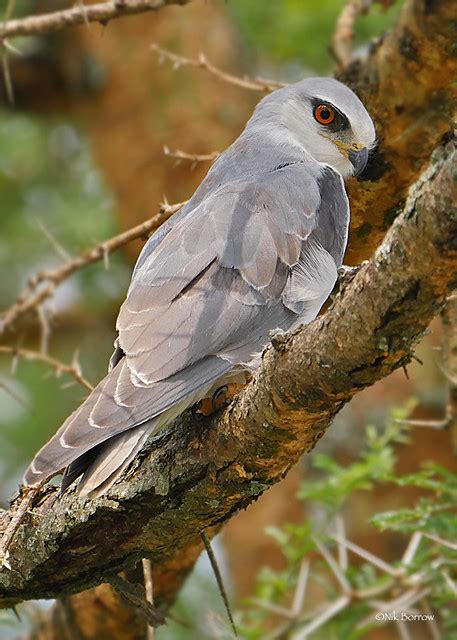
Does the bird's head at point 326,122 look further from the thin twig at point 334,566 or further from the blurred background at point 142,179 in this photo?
the blurred background at point 142,179

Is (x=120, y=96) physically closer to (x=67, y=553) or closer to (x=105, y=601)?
(x=105, y=601)

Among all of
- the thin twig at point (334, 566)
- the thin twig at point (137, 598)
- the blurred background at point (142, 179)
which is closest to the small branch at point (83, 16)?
the thin twig at point (137, 598)

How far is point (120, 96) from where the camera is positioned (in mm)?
7695

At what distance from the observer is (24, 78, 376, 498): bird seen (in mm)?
2775

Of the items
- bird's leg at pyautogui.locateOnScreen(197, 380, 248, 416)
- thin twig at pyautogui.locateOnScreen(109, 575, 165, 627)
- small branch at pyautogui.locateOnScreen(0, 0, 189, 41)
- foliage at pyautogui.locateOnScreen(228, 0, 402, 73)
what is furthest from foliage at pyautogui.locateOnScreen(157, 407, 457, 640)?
foliage at pyautogui.locateOnScreen(228, 0, 402, 73)

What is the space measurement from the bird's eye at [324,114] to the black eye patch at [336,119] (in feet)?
0.04

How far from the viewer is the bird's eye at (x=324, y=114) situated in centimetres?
416

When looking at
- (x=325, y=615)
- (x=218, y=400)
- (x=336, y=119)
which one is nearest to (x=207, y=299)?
(x=218, y=400)

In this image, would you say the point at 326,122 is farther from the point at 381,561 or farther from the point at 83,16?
the point at 381,561

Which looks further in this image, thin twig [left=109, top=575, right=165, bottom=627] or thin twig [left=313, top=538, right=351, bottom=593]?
thin twig [left=313, top=538, right=351, bottom=593]

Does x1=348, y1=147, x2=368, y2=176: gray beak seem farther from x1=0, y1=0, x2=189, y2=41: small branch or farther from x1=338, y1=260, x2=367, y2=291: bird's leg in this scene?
x1=338, y1=260, x2=367, y2=291: bird's leg

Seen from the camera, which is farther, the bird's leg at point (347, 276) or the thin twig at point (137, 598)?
the thin twig at point (137, 598)

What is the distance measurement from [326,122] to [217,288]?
4.54 ft

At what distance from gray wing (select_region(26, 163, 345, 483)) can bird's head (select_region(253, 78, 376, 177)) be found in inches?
12.7
